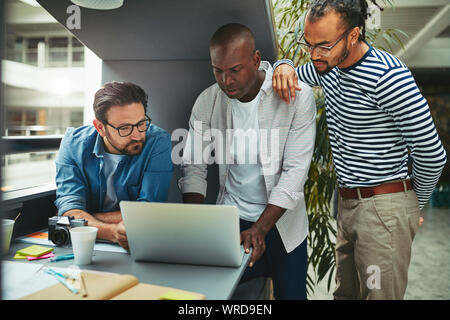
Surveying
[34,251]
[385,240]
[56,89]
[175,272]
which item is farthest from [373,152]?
[56,89]

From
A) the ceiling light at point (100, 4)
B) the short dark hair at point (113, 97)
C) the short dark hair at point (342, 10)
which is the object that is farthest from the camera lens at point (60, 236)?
the short dark hair at point (342, 10)

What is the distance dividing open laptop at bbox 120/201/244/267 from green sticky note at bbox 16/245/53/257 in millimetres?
264

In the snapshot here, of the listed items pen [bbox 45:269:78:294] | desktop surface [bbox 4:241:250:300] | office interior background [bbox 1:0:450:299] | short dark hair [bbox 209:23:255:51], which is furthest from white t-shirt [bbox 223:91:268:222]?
pen [bbox 45:269:78:294]

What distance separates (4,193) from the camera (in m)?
0.46

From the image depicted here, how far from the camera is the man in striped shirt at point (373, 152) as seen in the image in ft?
4.04

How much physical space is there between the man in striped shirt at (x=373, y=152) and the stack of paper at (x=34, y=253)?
3.32 ft

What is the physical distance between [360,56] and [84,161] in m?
1.09

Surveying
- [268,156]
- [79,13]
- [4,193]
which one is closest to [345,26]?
[268,156]

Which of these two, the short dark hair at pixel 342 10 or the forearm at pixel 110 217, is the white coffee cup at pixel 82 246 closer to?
the forearm at pixel 110 217

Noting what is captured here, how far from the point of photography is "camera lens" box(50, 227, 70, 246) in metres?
1.13

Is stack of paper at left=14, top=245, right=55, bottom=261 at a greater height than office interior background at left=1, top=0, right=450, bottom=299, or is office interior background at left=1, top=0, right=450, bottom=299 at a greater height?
office interior background at left=1, top=0, right=450, bottom=299

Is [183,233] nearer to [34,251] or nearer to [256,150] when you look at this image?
[34,251]

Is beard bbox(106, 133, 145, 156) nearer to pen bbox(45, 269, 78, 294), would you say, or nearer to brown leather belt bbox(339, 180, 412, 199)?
pen bbox(45, 269, 78, 294)
